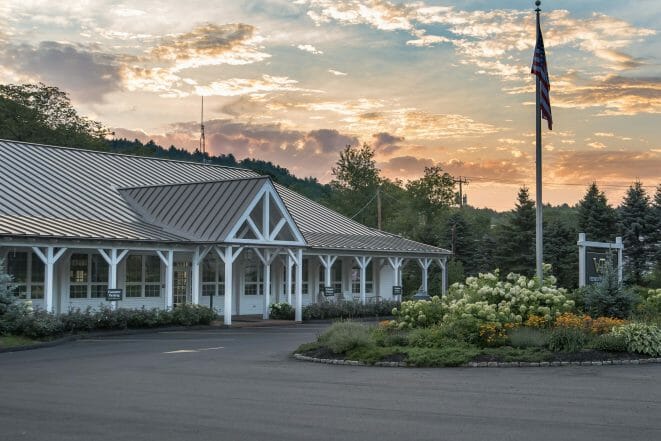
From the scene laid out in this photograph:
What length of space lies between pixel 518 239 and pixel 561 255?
145 inches

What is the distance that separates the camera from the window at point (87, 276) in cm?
3294

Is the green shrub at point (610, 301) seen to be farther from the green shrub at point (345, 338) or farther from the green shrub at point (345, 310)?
the green shrub at point (345, 310)

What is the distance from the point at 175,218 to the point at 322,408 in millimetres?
24426

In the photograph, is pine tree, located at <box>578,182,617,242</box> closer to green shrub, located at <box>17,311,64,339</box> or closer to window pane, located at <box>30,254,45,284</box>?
window pane, located at <box>30,254,45,284</box>

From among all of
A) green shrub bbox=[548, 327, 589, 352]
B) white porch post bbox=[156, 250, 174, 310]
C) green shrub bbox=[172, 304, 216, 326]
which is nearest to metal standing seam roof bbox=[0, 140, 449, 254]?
white porch post bbox=[156, 250, 174, 310]

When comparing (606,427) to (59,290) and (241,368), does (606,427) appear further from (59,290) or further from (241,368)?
(59,290)

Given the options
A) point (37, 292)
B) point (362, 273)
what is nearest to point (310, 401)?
point (37, 292)

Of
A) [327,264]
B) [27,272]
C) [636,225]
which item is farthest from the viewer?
[636,225]

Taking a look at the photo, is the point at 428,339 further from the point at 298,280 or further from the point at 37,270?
the point at 37,270

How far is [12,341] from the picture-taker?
79.7 ft

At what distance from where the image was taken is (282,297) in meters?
41.3

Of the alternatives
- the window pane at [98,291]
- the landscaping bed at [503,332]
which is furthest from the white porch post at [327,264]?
the landscaping bed at [503,332]

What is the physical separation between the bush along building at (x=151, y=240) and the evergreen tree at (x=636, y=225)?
2398cm

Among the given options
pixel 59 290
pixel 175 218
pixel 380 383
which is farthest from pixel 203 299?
pixel 380 383
